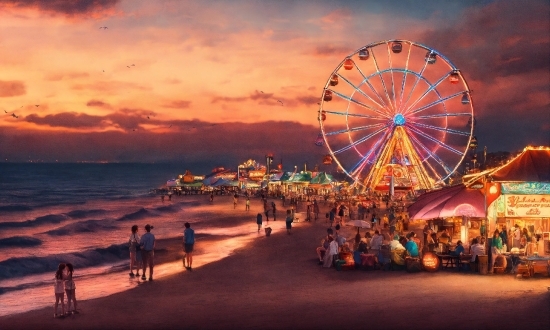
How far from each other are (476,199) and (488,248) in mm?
2890

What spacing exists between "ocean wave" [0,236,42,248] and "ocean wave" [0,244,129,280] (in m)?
9.55

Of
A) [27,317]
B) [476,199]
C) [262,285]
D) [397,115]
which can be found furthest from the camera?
[397,115]

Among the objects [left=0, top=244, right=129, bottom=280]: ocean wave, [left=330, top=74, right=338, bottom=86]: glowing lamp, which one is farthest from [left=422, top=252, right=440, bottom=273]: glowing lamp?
[left=330, top=74, right=338, bottom=86]: glowing lamp

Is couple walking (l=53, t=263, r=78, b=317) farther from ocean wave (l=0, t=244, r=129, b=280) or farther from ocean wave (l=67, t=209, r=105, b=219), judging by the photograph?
ocean wave (l=67, t=209, r=105, b=219)

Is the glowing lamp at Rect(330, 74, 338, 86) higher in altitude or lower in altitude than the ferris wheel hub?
higher

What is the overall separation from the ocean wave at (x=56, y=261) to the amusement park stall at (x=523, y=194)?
1514 centimetres

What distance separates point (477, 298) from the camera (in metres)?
13.8


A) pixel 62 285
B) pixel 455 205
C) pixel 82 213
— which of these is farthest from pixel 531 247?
pixel 82 213

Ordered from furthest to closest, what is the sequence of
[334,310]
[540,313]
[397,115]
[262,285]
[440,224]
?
[397,115] < [440,224] < [262,285] < [334,310] < [540,313]

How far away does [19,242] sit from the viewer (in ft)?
128

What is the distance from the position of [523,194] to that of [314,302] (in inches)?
334

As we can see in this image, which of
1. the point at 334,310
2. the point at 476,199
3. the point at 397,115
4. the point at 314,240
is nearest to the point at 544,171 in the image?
the point at 476,199

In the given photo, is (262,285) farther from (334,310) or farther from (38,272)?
(38,272)

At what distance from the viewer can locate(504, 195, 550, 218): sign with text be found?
63.4ft
